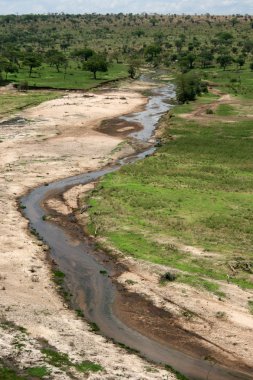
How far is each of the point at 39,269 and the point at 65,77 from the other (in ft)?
384

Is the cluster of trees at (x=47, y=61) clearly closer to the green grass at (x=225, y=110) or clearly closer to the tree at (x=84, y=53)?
the tree at (x=84, y=53)

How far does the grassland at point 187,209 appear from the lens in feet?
128

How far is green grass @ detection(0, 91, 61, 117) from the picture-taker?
108m

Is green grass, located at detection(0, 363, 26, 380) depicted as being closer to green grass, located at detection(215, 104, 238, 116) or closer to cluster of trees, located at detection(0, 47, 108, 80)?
green grass, located at detection(215, 104, 238, 116)

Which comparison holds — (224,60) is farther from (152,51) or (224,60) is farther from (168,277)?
(168,277)

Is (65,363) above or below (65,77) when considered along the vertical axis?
below

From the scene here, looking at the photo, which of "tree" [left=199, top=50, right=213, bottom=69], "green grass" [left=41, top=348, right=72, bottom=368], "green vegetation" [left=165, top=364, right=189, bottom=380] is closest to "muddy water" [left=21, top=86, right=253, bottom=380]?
"green vegetation" [left=165, top=364, right=189, bottom=380]

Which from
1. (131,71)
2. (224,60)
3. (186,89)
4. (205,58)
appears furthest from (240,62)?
(186,89)

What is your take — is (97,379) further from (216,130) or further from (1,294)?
(216,130)

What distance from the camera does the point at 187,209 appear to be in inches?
1937

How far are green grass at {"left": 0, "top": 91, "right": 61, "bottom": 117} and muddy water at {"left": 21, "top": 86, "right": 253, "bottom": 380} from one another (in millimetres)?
51055

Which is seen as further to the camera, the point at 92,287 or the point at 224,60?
the point at 224,60

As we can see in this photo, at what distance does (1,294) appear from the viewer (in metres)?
34.2

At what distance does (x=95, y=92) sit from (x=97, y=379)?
11358 centimetres
